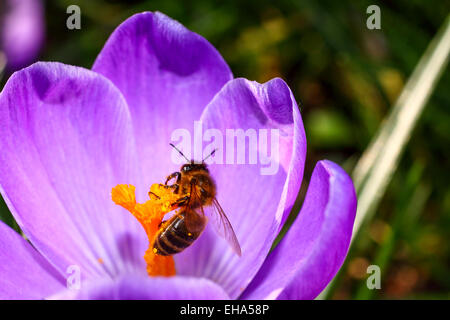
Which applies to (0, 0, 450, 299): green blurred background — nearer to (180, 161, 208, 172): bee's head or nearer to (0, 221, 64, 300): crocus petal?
(180, 161, 208, 172): bee's head

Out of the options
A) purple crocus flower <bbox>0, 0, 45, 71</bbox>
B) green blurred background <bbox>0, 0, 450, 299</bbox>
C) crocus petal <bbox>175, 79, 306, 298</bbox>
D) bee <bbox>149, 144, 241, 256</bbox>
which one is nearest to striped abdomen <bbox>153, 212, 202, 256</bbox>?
bee <bbox>149, 144, 241, 256</bbox>

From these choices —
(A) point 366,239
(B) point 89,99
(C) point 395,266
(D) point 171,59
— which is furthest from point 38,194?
(C) point 395,266

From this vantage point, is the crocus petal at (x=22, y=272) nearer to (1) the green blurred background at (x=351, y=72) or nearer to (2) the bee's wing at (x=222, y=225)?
(2) the bee's wing at (x=222, y=225)

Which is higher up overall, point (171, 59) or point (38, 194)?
point (171, 59)

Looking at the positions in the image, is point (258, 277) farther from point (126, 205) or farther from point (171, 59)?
point (171, 59)

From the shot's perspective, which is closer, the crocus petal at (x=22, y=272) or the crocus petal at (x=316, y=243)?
the crocus petal at (x=316, y=243)

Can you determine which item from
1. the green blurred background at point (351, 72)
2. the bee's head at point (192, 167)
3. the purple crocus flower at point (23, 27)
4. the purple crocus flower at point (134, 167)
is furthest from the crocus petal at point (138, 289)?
the purple crocus flower at point (23, 27)
